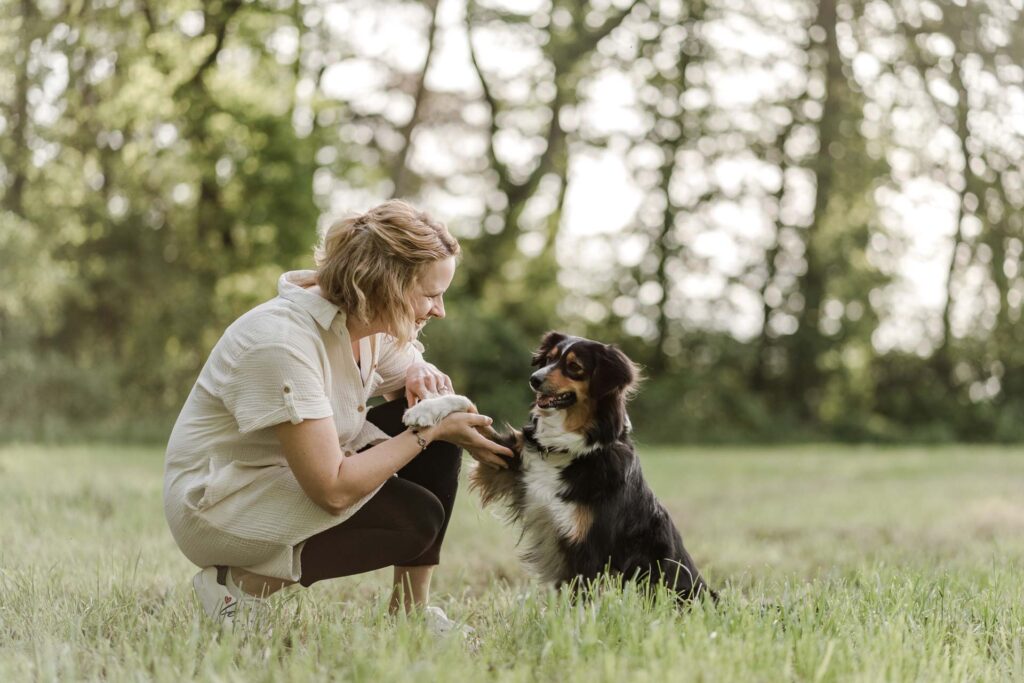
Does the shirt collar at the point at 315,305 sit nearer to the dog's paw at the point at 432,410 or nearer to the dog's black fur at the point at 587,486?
the dog's paw at the point at 432,410

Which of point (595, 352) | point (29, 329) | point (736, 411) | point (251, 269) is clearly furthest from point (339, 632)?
point (736, 411)

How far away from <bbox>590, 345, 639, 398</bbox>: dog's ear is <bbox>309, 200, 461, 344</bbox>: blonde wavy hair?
2.79ft

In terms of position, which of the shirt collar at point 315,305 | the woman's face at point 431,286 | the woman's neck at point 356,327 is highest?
the woman's face at point 431,286

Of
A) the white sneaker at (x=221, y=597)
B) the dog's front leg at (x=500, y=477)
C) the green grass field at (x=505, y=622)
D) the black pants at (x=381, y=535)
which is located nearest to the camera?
the green grass field at (x=505, y=622)

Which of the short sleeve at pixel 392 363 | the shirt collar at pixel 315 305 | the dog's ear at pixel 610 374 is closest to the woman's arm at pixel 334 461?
the shirt collar at pixel 315 305

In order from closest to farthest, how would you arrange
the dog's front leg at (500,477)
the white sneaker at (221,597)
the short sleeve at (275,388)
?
1. the short sleeve at (275,388)
2. the white sneaker at (221,597)
3. the dog's front leg at (500,477)

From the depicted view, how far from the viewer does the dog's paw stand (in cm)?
337

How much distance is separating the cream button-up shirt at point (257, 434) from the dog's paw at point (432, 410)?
25 cm

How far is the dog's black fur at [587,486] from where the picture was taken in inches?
147

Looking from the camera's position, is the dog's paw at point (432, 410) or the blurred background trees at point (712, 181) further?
the blurred background trees at point (712, 181)

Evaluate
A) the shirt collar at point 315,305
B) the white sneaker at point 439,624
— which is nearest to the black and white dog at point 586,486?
the white sneaker at point 439,624

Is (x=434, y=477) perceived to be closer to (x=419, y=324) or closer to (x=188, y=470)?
(x=419, y=324)

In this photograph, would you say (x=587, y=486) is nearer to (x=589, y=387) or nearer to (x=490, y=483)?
(x=589, y=387)

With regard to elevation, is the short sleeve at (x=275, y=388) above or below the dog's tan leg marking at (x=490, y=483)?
above
